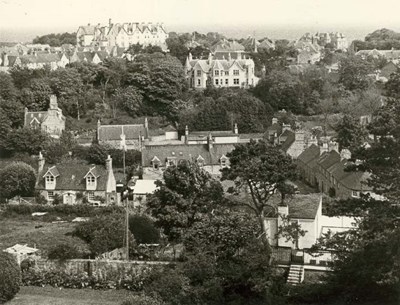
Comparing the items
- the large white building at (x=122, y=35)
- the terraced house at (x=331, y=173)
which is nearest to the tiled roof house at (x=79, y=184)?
the terraced house at (x=331, y=173)

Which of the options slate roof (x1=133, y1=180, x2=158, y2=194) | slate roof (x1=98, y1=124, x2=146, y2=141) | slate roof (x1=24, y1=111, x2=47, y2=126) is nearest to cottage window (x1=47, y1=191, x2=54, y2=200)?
slate roof (x1=133, y1=180, x2=158, y2=194)

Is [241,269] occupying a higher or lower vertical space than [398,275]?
lower

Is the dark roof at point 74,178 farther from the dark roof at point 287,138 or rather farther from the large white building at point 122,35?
the large white building at point 122,35

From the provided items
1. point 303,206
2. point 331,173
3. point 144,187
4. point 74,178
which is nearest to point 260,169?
point 303,206

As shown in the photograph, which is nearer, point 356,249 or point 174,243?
point 356,249

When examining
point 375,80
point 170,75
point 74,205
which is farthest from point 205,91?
point 74,205

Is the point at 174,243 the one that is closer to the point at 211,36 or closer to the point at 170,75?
the point at 170,75

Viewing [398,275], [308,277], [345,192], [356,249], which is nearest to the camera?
[398,275]

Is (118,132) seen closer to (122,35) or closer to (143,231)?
(143,231)
